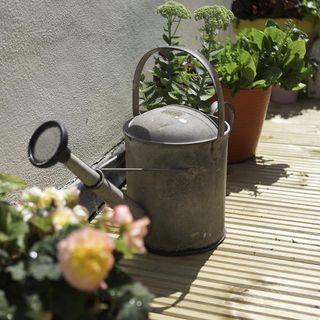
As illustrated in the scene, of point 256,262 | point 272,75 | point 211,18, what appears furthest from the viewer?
point 272,75

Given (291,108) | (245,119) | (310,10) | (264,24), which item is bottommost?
(291,108)

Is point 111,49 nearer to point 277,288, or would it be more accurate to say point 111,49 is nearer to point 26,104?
point 26,104

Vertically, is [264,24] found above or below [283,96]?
above

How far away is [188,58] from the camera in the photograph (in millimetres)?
3283

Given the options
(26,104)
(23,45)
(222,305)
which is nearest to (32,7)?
(23,45)

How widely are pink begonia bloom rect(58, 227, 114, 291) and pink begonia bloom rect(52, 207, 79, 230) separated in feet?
0.55

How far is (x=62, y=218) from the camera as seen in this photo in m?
1.20

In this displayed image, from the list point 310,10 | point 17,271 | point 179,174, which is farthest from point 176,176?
point 310,10

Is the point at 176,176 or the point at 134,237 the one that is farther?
the point at 176,176

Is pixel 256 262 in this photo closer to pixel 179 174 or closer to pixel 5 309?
pixel 179 174

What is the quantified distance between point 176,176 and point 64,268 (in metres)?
1.11

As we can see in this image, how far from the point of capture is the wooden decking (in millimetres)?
1920

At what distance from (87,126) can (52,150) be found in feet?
3.51

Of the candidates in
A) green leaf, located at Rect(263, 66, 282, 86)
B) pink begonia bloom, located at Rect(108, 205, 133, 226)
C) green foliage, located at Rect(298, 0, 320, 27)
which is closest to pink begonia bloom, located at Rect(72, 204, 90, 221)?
pink begonia bloom, located at Rect(108, 205, 133, 226)
